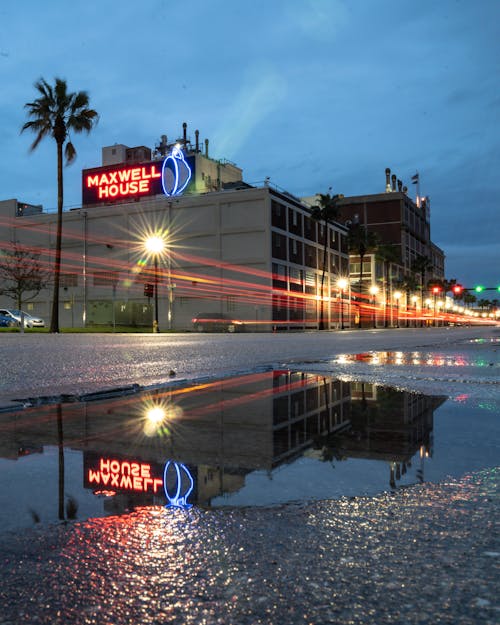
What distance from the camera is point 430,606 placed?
1725mm

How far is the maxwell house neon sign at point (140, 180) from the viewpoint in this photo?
6250 centimetres

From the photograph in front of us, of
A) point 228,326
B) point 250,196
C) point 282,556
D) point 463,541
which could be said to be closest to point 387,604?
point 282,556

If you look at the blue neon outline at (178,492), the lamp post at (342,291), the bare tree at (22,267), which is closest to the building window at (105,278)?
the bare tree at (22,267)

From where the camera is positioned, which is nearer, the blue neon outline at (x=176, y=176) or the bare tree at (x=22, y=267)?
the blue neon outline at (x=176, y=176)

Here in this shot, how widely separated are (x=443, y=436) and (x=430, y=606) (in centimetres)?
275

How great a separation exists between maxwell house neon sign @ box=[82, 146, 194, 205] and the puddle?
191 ft

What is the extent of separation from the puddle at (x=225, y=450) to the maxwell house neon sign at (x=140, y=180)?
58.3 metres

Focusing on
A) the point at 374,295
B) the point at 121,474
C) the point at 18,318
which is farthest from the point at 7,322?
the point at 374,295

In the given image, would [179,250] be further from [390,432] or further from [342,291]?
[390,432]

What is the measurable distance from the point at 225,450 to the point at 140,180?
207 feet

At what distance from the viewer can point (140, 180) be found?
64.1m

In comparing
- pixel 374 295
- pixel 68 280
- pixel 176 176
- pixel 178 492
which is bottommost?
pixel 178 492

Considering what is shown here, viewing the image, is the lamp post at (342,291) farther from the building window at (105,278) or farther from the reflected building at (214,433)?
the reflected building at (214,433)

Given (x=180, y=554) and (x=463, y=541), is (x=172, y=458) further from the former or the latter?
(x=463, y=541)
